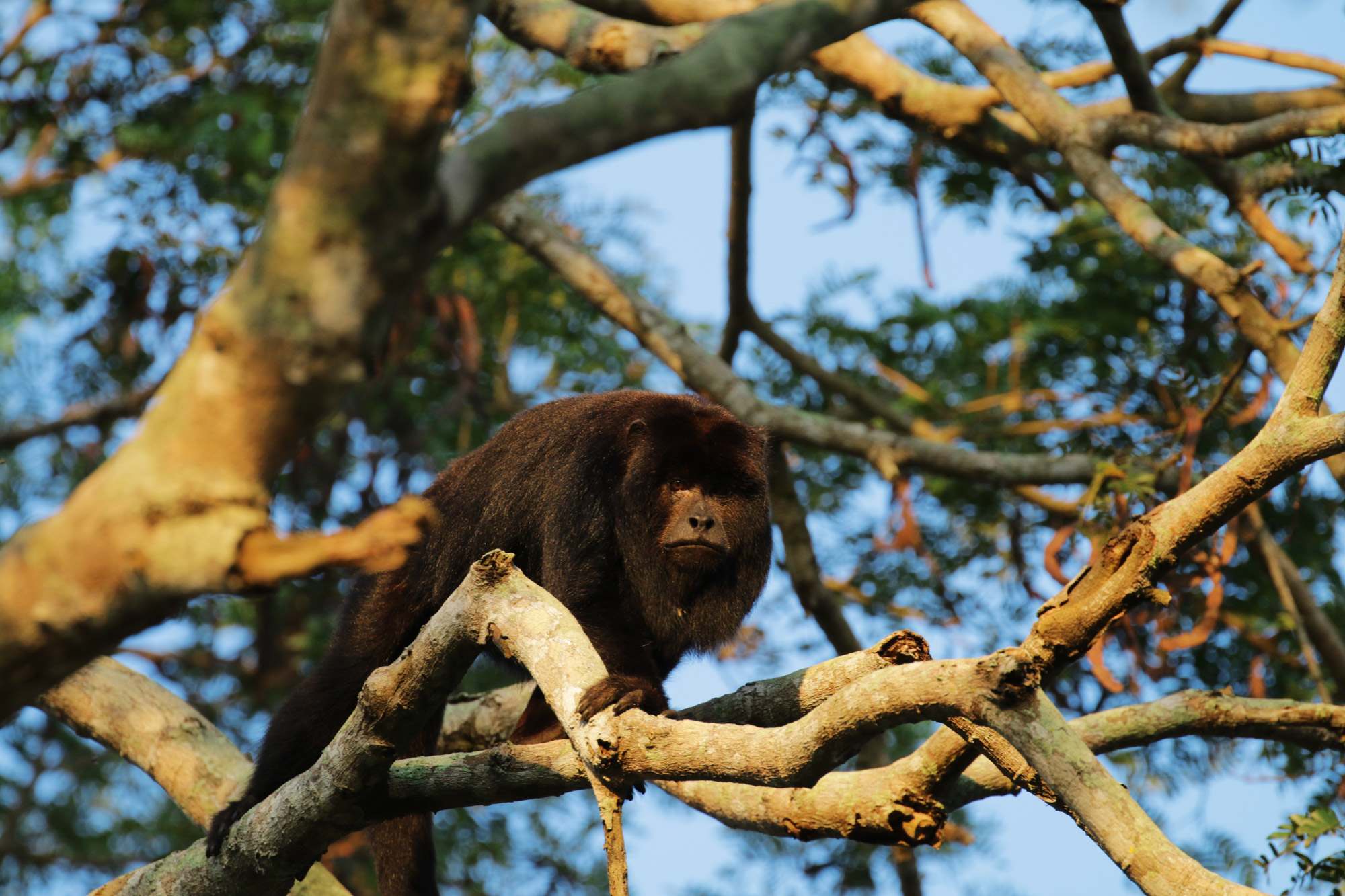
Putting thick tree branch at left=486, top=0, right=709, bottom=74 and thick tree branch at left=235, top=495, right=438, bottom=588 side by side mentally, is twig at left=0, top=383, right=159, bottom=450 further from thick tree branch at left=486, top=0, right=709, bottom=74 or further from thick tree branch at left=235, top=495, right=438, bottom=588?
thick tree branch at left=235, top=495, right=438, bottom=588

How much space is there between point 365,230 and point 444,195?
0.10 metres

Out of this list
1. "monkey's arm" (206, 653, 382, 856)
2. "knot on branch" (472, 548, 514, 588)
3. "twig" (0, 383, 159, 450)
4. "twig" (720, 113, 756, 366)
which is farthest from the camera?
"twig" (0, 383, 159, 450)

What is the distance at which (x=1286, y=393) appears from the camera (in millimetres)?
2441

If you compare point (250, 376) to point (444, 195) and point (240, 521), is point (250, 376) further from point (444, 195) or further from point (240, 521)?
point (444, 195)

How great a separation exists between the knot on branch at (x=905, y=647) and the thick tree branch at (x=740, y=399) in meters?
2.62

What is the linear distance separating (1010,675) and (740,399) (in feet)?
11.1

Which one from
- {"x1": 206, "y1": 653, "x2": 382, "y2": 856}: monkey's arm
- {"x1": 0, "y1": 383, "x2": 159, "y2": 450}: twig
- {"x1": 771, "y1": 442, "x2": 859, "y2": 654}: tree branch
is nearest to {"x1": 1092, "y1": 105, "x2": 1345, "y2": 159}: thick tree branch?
{"x1": 771, "y1": 442, "x2": 859, "y2": 654}: tree branch

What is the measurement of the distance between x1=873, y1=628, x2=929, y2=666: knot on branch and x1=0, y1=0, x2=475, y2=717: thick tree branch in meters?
1.54

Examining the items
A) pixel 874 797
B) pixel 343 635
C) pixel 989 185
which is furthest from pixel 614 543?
pixel 989 185

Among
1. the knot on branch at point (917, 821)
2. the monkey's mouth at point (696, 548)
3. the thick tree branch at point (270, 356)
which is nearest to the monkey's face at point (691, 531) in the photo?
the monkey's mouth at point (696, 548)

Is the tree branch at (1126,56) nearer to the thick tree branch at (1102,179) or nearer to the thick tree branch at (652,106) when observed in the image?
the thick tree branch at (1102,179)

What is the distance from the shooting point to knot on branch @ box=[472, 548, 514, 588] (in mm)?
2670

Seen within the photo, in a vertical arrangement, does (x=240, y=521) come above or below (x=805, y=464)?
below

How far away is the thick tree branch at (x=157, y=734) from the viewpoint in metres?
4.22
